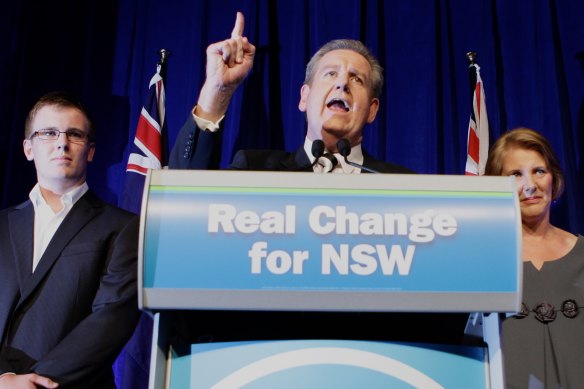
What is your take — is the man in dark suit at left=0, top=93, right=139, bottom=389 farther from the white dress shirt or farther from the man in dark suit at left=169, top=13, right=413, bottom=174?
the man in dark suit at left=169, top=13, right=413, bottom=174

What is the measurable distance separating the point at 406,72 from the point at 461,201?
223 centimetres

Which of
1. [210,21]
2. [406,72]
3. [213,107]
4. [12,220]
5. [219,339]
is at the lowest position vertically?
[219,339]

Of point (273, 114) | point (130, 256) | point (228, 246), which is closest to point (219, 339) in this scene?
point (228, 246)

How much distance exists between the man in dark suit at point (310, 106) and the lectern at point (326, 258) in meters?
0.48

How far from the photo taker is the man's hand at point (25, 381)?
172 cm

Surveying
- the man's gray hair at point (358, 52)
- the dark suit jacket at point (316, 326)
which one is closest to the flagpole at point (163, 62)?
the man's gray hair at point (358, 52)

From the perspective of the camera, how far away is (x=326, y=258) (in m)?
1.02

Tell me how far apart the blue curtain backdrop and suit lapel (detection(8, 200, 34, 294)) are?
93 centimetres

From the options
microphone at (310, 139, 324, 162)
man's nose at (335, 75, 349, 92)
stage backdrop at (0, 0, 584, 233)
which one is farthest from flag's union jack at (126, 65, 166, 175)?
microphone at (310, 139, 324, 162)

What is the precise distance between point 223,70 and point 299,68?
1.51 meters

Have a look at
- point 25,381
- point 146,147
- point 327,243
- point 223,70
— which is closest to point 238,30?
point 223,70

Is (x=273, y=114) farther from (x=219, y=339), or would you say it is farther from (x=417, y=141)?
(x=219, y=339)

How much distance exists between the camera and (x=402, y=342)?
107 centimetres

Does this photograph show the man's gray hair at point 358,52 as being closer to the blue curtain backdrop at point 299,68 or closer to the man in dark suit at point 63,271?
the man in dark suit at point 63,271
